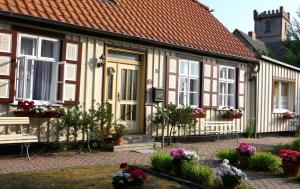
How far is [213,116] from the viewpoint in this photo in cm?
1495

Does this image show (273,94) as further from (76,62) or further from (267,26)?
(267,26)

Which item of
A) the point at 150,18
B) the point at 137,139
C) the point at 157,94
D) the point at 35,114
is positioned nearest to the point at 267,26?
the point at 150,18

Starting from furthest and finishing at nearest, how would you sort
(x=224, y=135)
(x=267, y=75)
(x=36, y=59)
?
(x=267, y=75), (x=224, y=135), (x=36, y=59)

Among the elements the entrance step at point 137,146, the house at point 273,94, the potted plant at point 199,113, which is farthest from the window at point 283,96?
the entrance step at point 137,146

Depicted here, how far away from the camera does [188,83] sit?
14188 mm

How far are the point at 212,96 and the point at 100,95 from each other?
4.78m

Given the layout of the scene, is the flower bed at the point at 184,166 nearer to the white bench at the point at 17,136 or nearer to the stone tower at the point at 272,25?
the white bench at the point at 17,136

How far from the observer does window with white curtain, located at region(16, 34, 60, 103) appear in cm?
1003

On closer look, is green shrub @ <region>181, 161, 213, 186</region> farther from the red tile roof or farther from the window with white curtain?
the red tile roof

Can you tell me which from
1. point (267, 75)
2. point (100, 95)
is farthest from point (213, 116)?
point (100, 95)

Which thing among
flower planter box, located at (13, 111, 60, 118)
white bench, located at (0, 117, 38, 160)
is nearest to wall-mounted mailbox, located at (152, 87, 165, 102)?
flower planter box, located at (13, 111, 60, 118)

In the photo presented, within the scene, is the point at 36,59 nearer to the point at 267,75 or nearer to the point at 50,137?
the point at 50,137

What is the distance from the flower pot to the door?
16.7 ft

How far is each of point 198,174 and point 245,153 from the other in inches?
89.3
